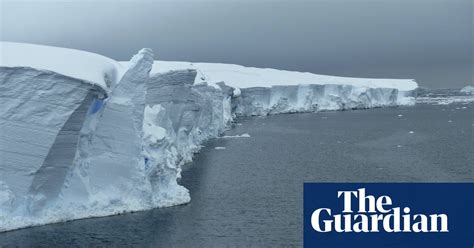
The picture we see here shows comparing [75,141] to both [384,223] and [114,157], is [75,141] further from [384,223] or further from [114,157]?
[384,223]

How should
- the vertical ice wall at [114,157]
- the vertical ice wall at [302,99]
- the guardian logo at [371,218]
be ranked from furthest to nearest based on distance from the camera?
the vertical ice wall at [302,99]
the vertical ice wall at [114,157]
the guardian logo at [371,218]

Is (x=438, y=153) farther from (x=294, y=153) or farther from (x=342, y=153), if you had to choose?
(x=294, y=153)

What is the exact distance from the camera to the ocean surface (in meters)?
13.2

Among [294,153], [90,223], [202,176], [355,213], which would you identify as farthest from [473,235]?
[294,153]

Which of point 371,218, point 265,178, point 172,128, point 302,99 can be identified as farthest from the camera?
point 302,99

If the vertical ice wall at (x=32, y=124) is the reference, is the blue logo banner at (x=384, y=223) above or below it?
below

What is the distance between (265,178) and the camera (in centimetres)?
2059

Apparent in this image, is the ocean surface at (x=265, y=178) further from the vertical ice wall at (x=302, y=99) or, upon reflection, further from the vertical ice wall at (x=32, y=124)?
the vertical ice wall at (x=302, y=99)

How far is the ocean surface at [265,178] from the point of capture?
13.2m

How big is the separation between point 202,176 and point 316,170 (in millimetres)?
4789

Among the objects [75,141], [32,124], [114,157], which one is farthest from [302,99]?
[32,124]

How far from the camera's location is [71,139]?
14117 mm

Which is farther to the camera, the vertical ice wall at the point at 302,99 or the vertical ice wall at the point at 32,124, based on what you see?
the vertical ice wall at the point at 302,99

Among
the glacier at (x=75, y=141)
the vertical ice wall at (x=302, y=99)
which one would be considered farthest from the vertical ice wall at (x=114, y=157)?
the vertical ice wall at (x=302, y=99)
